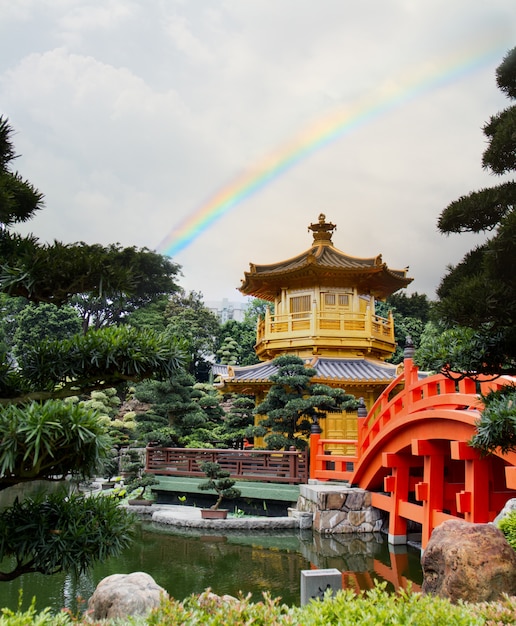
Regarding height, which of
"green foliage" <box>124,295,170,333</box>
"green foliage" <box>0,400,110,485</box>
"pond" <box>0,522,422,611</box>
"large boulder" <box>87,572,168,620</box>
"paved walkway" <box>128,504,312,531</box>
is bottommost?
"pond" <box>0,522,422,611</box>

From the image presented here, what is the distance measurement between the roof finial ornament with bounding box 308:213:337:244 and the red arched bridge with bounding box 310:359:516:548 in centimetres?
970

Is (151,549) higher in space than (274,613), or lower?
lower

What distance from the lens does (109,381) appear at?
4328mm

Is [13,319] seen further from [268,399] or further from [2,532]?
[2,532]

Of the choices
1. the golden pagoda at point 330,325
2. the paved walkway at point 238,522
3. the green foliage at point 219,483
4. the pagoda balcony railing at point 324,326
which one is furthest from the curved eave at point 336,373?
the paved walkway at point 238,522

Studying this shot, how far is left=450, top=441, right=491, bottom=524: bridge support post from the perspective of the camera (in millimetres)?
8180

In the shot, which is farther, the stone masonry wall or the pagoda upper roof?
the pagoda upper roof

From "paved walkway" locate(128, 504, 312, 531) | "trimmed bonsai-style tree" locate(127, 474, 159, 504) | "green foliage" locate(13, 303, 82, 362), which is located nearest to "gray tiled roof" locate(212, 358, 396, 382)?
"trimmed bonsai-style tree" locate(127, 474, 159, 504)

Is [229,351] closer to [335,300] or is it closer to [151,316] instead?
[151,316]

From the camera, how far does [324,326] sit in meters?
18.4

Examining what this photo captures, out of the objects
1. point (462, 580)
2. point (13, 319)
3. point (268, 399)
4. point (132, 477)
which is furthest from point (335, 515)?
point (13, 319)

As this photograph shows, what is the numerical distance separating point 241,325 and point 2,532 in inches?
1276

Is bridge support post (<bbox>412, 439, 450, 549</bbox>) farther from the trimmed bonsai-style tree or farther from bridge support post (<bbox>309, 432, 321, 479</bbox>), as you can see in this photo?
the trimmed bonsai-style tree

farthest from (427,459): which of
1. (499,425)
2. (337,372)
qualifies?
(337,372)
